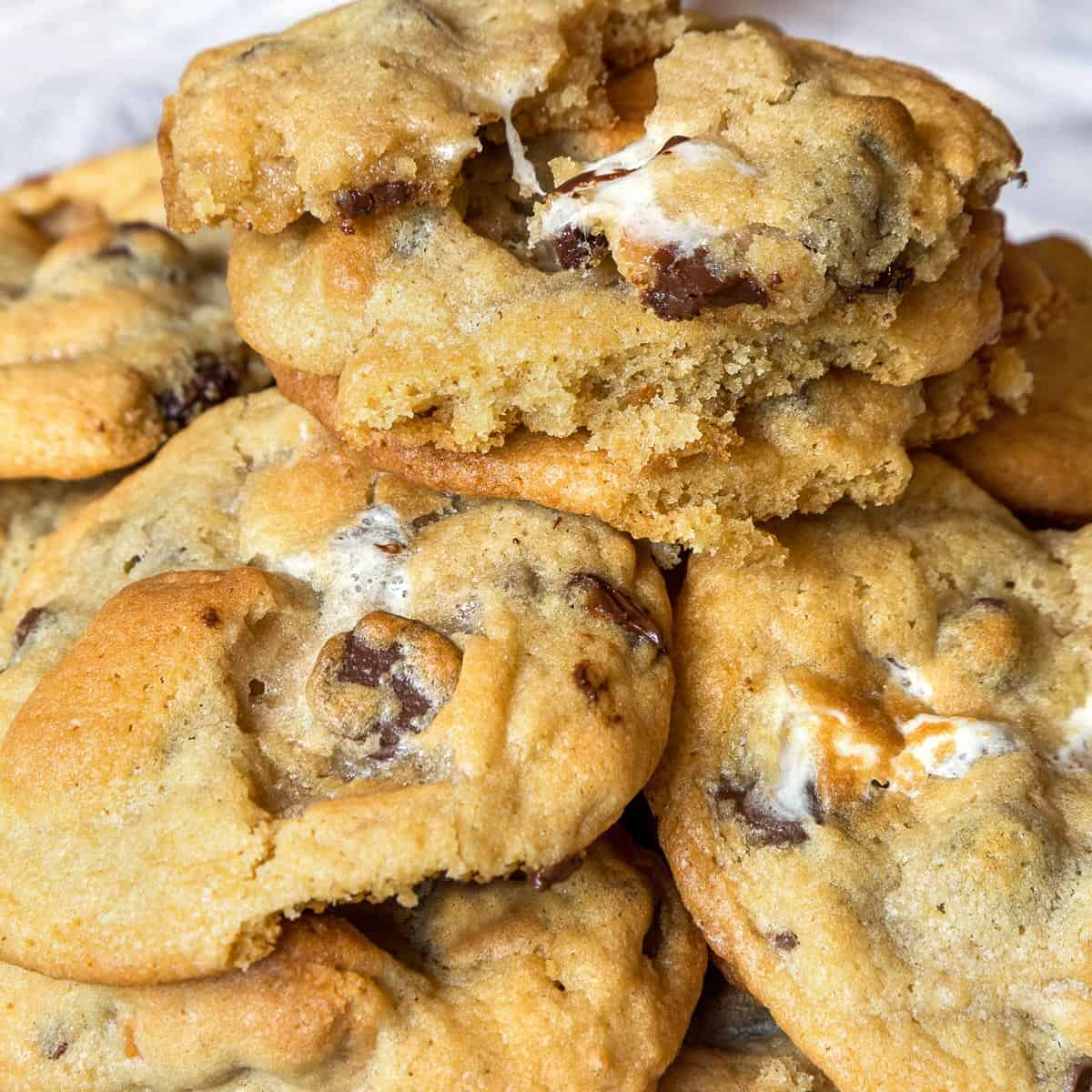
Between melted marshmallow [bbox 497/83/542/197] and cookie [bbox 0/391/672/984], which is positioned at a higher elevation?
melted marshmallow [bbox 497/83/542/197]

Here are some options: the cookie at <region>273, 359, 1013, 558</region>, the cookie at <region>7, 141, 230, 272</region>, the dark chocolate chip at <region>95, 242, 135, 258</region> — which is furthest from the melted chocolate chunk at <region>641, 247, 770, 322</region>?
the cookie at <region>7, 141, 230, 272</region>

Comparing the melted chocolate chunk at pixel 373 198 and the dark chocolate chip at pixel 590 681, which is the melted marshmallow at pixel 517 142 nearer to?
the melted chocolate chunk at pixel 373 198

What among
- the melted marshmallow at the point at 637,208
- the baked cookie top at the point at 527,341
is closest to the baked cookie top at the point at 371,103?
the baked cookie top at the point at 527,341

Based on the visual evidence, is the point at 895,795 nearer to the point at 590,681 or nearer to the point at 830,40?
the point at 590,681

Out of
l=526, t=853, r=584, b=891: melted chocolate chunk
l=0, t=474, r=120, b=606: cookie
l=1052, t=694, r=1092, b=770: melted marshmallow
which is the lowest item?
l=0, t=474, r=120, b=606: cookie

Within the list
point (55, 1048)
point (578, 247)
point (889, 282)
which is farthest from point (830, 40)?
point (55, 1048)

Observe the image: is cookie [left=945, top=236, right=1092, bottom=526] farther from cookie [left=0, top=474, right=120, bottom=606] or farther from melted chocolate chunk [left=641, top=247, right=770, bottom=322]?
cookie [left=0, top=474, right=120, bottom=606]

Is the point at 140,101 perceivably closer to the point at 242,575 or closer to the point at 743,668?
the point at 242,575
